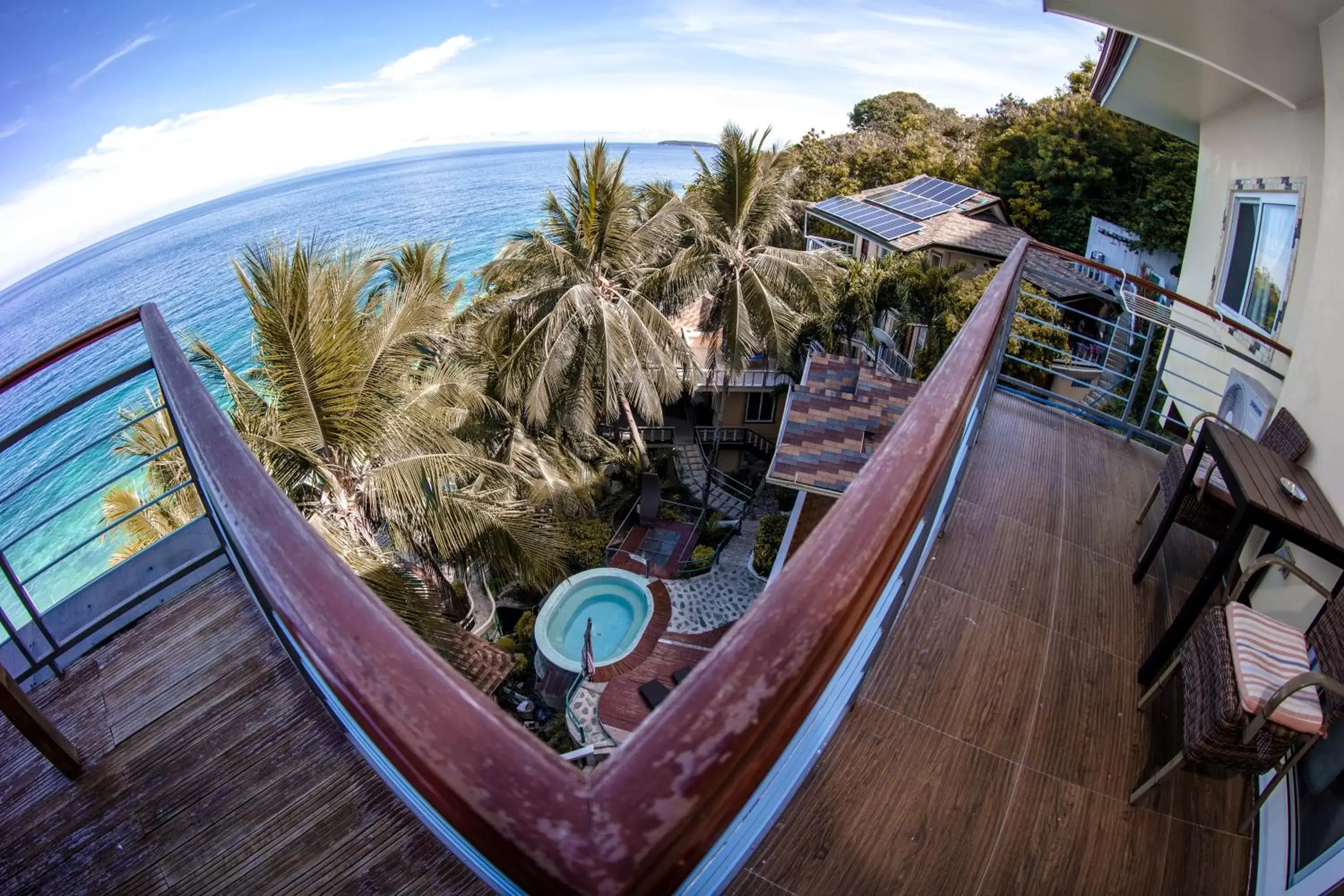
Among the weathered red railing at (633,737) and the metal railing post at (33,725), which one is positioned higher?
the weathered red railing at (633,737)

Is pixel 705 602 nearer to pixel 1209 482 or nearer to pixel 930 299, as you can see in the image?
pixel 930 299

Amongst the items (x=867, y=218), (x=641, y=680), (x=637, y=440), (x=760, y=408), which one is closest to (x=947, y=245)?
(x=867, y=218)

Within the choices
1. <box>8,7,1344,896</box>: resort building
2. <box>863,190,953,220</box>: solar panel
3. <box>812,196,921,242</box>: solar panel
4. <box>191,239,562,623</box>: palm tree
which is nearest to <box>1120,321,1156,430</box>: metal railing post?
<box>8,7,1344,896</box>: resort building

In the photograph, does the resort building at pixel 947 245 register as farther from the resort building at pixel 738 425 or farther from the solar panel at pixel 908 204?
the resort building at pixel 738 425

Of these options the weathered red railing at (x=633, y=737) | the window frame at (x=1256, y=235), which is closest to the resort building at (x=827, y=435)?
the window frame at (x=1256, y=235)

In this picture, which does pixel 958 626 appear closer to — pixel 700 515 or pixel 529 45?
pixel 700 515

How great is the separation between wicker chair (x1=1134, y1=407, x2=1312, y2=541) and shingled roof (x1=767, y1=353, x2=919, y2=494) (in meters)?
4.35

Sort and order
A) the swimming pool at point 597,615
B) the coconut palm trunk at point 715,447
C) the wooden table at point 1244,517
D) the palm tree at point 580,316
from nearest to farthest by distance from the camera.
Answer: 1. the wooden table at point 1244,517
2. the palm tree at point 580,316
3. the swimming pool at point 597,615
4. the coconut palm trunk at point 715,447

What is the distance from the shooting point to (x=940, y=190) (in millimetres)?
20312

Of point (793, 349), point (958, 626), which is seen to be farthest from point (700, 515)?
point (958, 626)

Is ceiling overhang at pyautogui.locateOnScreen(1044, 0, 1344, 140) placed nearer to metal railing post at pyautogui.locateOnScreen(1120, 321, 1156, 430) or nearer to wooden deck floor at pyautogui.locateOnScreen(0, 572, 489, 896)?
metal railing post at pyautogui.locateOnScreen(1120, 321, 1156, 430)

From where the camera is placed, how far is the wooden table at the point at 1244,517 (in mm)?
2125

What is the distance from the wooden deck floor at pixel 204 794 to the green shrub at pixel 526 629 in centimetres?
1258

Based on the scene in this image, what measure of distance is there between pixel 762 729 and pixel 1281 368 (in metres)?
5.86
